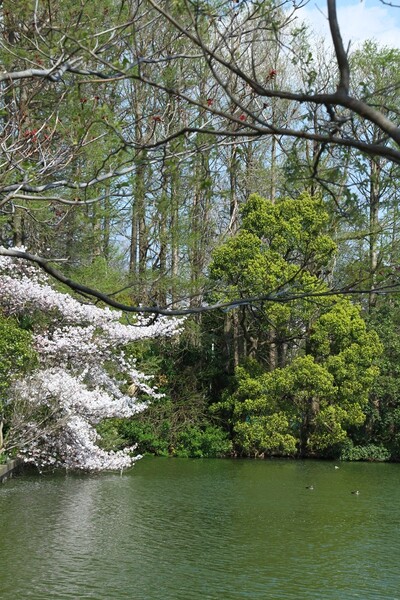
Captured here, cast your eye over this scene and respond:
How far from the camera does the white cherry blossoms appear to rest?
11.4 metres

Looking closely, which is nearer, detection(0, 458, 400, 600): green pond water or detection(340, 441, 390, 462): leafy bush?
detection(0, 458, 400, 600): green pond water

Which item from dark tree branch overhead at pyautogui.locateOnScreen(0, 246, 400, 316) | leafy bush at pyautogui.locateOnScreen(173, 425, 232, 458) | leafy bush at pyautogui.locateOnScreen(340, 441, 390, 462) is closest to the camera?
dark tree branch overhead at pyautogui.locateOnScreen(0, 246, 400, 316)

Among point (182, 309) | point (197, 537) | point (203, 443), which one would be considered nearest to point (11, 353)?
point (197, 537)

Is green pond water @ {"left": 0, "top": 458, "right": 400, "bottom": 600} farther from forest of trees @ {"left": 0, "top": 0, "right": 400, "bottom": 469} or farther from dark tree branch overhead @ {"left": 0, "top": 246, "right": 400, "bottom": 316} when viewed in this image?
dark tree branch overhead @ {"left": 0, "top": 246, "right": 400, "bottom": 316}

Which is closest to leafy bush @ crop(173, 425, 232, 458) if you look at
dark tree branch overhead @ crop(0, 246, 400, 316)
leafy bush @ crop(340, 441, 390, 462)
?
leafy bush @ crop(340, 441, 390, 462)

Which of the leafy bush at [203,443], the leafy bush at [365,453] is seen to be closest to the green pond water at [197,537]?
the leafy bush at [203,443]

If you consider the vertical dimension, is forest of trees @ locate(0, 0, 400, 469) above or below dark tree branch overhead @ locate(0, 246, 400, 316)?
above

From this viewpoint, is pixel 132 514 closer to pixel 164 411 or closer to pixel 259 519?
pixel 259 519

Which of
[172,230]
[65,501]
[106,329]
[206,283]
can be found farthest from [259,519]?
[172,230]

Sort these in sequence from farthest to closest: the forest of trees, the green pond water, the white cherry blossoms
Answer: the forest of trees
the white cherry blossoms
the green pond water

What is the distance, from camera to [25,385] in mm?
11062

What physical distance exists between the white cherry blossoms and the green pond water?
50 centimetres

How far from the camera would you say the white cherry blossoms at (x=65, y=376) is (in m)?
11.4

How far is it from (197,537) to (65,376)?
13.2 ft
